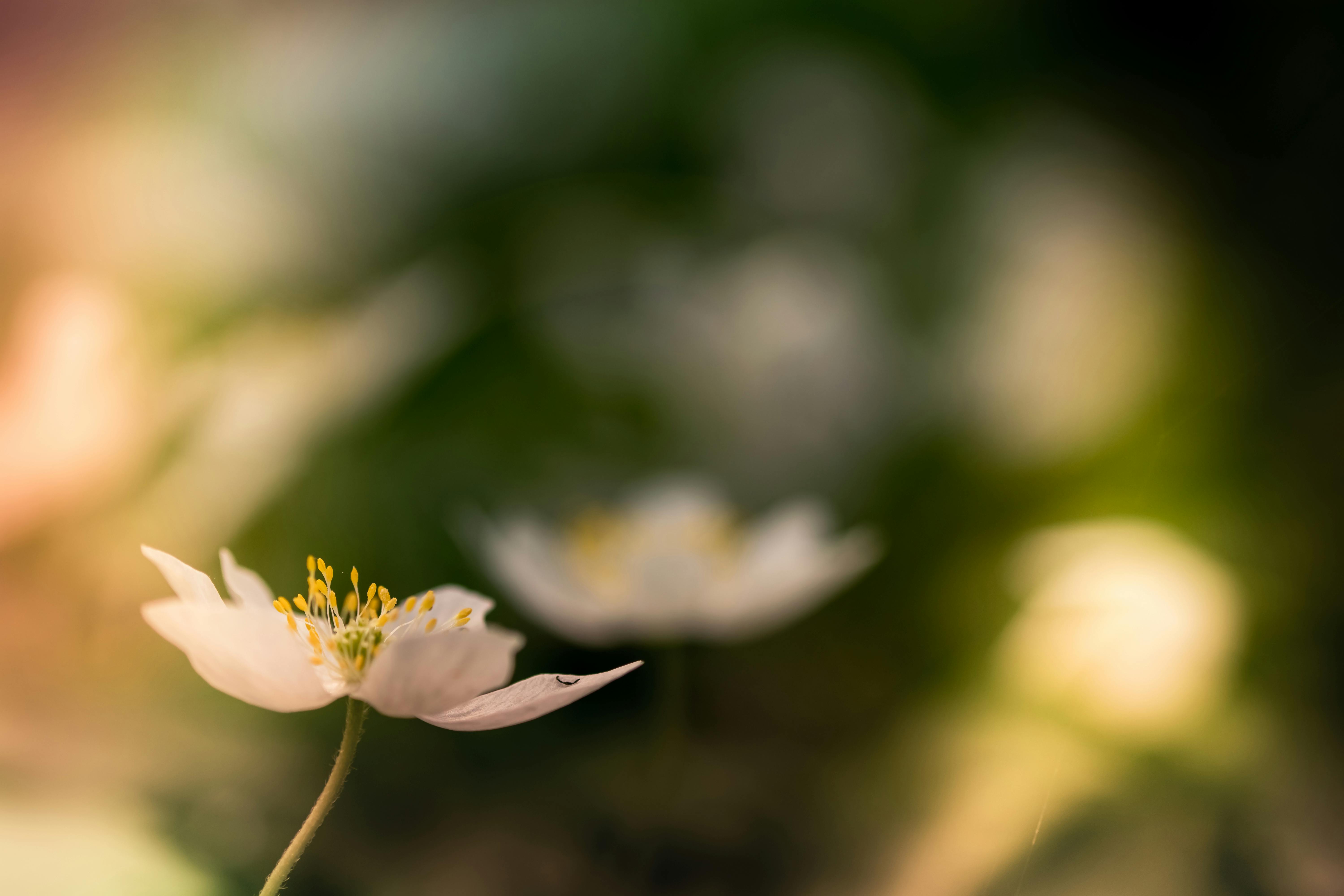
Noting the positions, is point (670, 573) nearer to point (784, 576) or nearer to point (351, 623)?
point (784, 576)

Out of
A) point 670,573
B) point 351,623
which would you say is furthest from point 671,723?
point 351,623

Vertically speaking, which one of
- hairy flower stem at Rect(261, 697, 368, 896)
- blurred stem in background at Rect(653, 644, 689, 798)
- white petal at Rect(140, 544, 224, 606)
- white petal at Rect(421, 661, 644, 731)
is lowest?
hairy flower stem at Rect(261, 697, 368, 896)

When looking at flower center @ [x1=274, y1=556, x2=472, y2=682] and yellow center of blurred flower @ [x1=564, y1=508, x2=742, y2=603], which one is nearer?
flower center @ [x1=274, y1=556, x2=472, y2=682]

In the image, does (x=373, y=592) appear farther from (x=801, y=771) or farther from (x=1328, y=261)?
(x=1328, y=261)

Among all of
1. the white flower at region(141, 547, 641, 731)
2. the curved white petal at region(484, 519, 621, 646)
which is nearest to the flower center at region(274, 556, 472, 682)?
the white flower at region(141, 547, 641, 731)

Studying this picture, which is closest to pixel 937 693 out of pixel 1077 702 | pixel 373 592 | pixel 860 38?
pixel 1077 702

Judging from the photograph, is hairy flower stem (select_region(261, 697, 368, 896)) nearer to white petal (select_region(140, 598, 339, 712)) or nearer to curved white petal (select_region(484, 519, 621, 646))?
white petal (select_region(140, 598, 339, 712))

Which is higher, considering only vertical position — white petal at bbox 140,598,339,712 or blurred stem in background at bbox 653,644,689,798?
blurred stem in background at bbox 653,644,689,798

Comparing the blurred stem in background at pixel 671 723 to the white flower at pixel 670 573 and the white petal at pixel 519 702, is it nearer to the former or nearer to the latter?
the white flower at pixel 670 573

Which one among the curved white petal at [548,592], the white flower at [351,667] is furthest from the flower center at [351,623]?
the curved white petal at [548,592]
